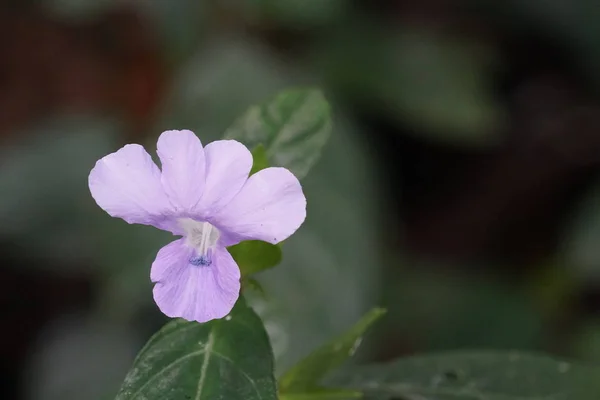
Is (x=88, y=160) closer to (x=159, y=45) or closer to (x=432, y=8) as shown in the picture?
(x=159, y=45)


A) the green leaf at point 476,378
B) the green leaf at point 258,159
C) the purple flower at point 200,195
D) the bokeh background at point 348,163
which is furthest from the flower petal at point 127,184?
the bokeh background at point 348,163

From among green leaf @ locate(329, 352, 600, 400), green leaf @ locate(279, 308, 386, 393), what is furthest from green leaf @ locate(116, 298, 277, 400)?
green leaf @ locate(329, 352, 600, 400)

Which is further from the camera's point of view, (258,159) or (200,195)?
(258,159)

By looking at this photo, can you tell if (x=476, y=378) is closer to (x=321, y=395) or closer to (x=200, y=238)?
(x=321, y=395)

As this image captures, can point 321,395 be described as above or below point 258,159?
below

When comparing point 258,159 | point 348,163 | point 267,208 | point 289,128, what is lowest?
point 267,208

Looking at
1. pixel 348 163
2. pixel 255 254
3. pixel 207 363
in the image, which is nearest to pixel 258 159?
pixel 255 254

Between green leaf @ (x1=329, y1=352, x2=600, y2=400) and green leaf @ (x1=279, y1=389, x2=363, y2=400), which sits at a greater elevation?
green leaf @ (x1=329, y1=352, x2=600, y2=400)

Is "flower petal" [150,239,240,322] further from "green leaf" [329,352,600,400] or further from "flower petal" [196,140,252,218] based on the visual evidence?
"green leaf" [329,352,600,400]
